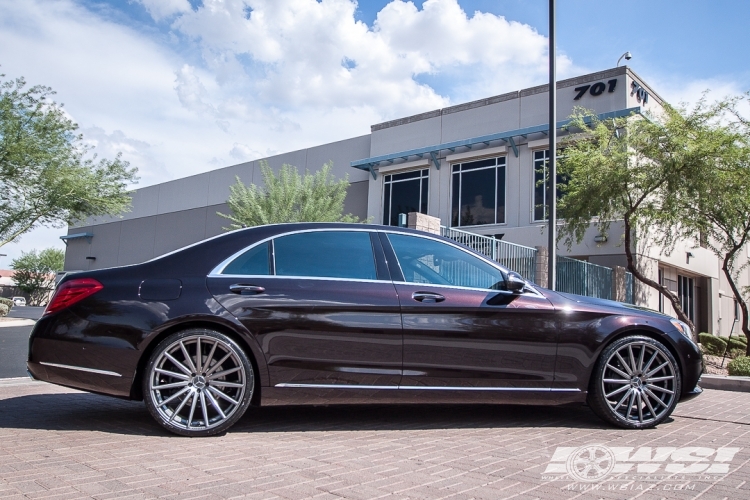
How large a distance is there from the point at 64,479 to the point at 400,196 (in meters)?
23.2

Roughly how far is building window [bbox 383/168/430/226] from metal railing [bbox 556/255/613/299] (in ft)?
29.6

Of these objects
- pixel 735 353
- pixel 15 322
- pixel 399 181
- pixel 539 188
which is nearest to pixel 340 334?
pixel 735 353

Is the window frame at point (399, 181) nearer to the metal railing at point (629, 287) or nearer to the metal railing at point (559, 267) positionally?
the metal railing at point (629, 287)

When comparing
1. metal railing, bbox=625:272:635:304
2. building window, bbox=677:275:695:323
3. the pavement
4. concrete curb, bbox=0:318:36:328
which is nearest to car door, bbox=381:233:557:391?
the pavement

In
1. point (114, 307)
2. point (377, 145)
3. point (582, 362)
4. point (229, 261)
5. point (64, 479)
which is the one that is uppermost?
point (377, 145)

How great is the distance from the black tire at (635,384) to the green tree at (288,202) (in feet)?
59.5

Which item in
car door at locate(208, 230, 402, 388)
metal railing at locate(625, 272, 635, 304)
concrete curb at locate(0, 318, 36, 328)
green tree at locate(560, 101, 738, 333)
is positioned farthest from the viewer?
concrete curb at locate(0, 318, 36, 328)

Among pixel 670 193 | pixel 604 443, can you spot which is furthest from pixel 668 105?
pixel 604 443

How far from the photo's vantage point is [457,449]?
4066 mm

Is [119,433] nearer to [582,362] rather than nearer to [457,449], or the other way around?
[457,449]

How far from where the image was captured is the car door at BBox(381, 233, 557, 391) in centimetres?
454

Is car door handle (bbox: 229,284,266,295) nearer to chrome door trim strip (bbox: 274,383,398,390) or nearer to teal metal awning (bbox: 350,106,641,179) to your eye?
chrome door trim strip (bbox: 274,383,398,390)

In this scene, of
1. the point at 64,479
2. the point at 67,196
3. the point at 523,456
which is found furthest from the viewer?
the point at 67,196

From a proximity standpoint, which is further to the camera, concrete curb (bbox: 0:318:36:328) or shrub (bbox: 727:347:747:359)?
concrete curb (bbox: 0:318:36:328)
